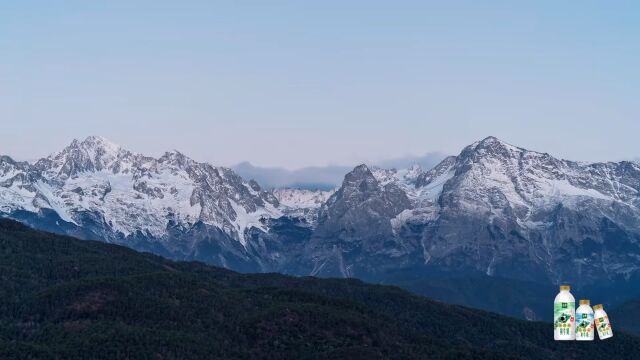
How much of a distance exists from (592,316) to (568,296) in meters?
3.69

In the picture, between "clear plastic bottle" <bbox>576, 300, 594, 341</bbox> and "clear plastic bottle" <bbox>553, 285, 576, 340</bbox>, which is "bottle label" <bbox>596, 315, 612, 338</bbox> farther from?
"clear plastic bottle" <bbox>553, 285, 576, 340</bbox>

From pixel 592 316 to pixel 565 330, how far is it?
384 centimetres

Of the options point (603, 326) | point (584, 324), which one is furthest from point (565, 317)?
point (603, 326)

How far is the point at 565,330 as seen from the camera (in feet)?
359

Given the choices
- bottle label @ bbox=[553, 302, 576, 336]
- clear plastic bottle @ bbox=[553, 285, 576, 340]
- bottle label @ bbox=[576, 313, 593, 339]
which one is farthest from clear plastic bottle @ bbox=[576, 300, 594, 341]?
bottle label @ bbox=[553, 302, 576, 336]

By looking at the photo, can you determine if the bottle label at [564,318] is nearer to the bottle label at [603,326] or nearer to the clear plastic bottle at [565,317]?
the clear plastic bottle at [565,317]

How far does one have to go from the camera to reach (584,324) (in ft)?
364

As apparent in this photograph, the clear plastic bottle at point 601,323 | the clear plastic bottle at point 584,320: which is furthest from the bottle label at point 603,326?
the clear plastic bottle at point 584,320

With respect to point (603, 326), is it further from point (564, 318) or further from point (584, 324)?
point (564, 318)

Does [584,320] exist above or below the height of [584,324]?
above

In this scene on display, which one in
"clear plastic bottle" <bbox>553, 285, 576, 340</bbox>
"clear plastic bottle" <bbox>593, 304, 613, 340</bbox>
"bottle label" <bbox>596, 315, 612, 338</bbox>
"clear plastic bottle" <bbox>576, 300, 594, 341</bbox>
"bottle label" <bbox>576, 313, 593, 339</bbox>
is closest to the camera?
"bottle label" <bbox>596, 315, 612, 338</bbox>

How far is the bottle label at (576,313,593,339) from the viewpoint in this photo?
109938 millimetres

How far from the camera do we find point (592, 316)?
365ft

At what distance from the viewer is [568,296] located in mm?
110188
